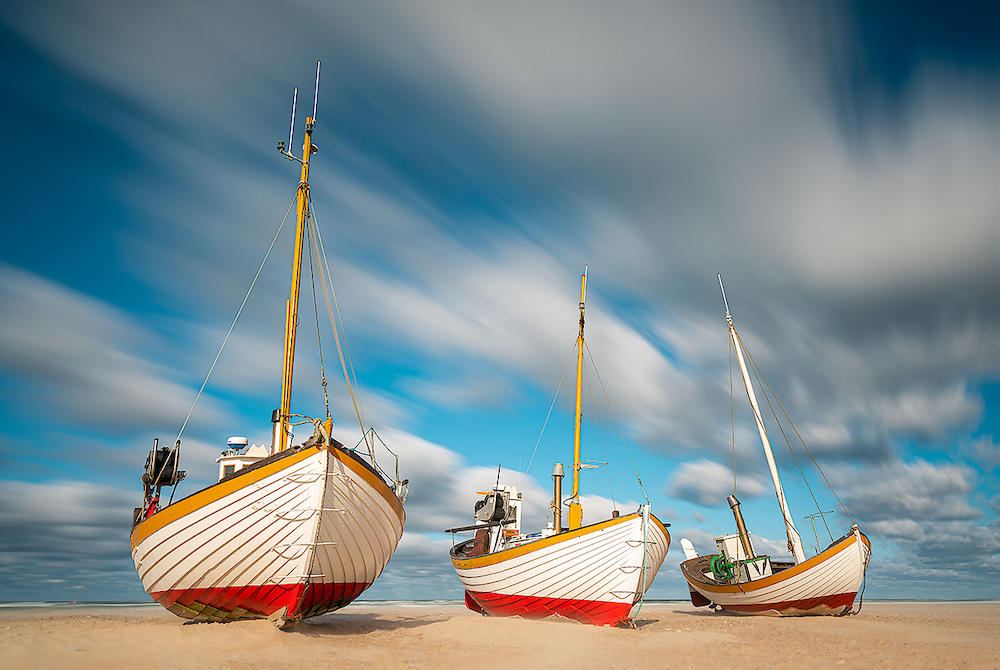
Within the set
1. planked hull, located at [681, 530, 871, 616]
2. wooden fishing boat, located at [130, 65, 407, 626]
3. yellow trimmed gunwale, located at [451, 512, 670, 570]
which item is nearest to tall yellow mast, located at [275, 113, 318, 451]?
wooden fishing boat, located at [130, 65, 407, 626]

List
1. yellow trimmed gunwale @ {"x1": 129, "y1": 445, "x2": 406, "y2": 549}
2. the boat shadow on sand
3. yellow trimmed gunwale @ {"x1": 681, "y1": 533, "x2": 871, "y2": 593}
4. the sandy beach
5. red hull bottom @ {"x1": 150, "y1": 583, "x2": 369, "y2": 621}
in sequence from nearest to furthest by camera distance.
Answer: the sandy beach, yellow trimmed gunwale @ {"x1": 129, "y1": 445, "x2": 406, "y2": 549}, red hull bottom @ {"x1": 150, "y1": 583, "x2": 369, "y2": 621}, the boat shadow on sand, yellow trimmed gunwale @ {"x1": 681, "y1": 533, "x2": 871, "y2": 593}

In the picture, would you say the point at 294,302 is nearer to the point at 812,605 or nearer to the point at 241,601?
the point at 241,601

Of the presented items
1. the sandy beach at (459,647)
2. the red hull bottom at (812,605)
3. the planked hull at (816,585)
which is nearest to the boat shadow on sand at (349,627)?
the sandy beach at (459,647)

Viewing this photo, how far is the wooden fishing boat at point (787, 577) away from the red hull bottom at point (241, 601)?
20.2m

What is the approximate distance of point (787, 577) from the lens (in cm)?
2544

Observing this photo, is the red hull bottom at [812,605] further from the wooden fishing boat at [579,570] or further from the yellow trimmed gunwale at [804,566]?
the wooden fishing boat at [579,570]

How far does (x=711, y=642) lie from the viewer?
17172 mm

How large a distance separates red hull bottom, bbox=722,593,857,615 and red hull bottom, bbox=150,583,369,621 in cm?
2084

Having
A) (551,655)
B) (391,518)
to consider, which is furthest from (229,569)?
(551,655)

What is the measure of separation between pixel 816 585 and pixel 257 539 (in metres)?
23.0

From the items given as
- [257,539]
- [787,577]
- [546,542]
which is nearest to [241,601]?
[257,539]

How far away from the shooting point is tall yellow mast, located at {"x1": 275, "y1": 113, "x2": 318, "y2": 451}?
16641mm

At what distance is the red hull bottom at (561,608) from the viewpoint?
20875 millimetres

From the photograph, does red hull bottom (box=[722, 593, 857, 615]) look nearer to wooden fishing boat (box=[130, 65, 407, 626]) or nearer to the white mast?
the white mast
